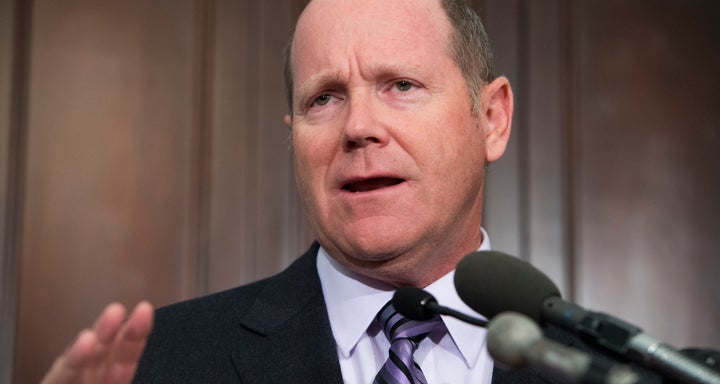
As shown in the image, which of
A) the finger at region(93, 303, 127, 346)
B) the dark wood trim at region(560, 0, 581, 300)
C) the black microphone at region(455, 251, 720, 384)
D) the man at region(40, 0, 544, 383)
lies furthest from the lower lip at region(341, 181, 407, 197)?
the dark wood trim at region(560, 0, 581, 300)

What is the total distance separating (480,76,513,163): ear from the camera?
5.70 ft

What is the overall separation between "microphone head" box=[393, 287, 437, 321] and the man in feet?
1.26

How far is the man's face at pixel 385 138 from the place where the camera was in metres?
1.48

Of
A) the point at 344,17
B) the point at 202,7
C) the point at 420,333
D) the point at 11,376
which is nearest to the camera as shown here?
the point at 420,333

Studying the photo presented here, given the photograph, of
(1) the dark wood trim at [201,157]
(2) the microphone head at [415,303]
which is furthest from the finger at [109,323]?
(1) the dark wood trim at [201,157]

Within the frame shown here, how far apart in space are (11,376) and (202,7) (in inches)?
45.3

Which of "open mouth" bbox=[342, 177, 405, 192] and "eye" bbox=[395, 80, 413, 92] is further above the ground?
"eye" bbox=[395, 80, 413, 92]

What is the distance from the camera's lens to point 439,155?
1532 mm

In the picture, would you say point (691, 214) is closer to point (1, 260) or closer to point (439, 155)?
point (439, 155)

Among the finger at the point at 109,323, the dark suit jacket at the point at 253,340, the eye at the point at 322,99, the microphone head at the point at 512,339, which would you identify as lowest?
the dark suit jacket at the point at 253,340

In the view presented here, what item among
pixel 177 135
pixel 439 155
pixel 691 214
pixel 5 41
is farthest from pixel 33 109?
pixel 691 214

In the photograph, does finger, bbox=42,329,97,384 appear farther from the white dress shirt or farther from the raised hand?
the white dress shirt

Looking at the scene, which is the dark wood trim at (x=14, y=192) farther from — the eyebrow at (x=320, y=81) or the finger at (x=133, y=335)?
the finger at (x=133, y=335)

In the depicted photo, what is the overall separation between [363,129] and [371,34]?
8.7 inches
